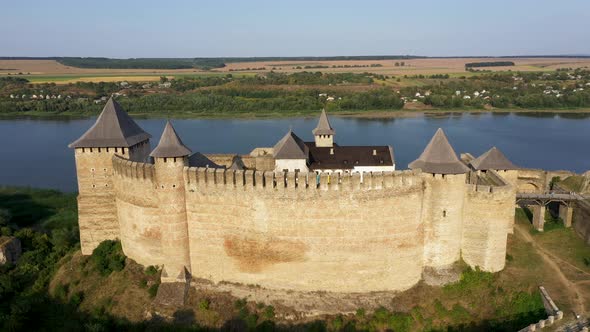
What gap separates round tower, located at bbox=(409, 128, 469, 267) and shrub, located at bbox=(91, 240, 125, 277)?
7551 mm

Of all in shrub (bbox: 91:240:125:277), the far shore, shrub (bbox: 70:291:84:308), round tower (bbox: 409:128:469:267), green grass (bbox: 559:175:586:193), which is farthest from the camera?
the far shore

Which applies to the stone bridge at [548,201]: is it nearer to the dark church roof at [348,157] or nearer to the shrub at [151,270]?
the dark church roof at [348,157]

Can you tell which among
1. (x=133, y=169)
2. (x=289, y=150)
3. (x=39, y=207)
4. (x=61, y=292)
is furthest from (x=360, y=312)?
(x=39, y=207)

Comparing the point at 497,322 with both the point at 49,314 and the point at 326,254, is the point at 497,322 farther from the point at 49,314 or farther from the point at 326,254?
the point at 49,314

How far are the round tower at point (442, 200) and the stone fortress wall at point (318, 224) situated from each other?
0.02m

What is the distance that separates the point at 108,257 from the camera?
12250mm

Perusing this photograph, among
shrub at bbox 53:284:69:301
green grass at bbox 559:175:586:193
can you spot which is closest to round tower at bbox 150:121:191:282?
shrub at bbox 53:284:69:301

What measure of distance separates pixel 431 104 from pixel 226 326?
1681 inches

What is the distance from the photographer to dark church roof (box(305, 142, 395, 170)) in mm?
16547

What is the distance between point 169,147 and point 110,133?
2.45m

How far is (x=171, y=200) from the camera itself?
10609 millimetres

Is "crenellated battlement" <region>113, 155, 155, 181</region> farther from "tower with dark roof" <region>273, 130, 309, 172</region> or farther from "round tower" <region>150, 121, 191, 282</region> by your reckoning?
"tower with dark roof" <region>273, 130, 309, 172</region>

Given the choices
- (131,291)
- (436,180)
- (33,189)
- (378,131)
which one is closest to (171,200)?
(131,291)

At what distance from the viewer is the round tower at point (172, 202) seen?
34.0 ft
